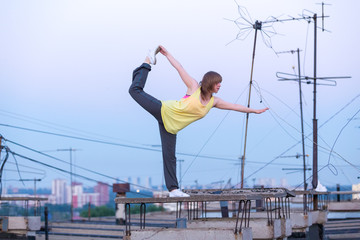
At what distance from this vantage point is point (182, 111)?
10742 millimetres

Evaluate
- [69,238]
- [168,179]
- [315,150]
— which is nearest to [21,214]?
[69,238]

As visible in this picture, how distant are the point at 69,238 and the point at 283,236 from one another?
62.7 feet

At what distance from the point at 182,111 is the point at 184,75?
0.59m

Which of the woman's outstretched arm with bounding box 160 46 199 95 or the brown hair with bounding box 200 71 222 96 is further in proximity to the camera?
the woman's outstretched arm with bounding box 160 46 199 95

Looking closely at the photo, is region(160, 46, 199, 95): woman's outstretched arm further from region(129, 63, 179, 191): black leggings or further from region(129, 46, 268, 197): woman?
region(129, 63, 179, 191): black leggings

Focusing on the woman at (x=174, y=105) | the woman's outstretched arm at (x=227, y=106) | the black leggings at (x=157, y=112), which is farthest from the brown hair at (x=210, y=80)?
the black leggings at (x=157, y=112)

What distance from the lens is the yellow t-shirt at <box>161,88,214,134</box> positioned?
1068 cm

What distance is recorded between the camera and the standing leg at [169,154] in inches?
431

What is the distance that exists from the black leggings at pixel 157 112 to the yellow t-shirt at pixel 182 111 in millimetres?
109

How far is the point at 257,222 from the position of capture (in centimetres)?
1463

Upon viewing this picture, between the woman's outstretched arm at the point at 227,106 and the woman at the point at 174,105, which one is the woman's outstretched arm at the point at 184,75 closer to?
the woman at the point at 174,105

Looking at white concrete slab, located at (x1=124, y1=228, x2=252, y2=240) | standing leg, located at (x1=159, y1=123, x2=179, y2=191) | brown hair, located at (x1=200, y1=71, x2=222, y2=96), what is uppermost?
brown hair, located at (x1=200, y1=71, x2=222, y2=96)

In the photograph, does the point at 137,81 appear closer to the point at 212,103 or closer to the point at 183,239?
the point at 212,103

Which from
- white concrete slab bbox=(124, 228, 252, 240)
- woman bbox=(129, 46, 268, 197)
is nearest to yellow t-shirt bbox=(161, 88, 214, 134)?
woman bbox=(129, 46, 268, 197)
